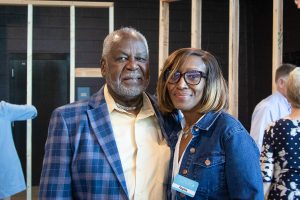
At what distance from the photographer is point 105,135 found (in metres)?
1.60

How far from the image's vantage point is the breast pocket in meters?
1.36

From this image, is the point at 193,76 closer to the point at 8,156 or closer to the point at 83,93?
the point at 8,156

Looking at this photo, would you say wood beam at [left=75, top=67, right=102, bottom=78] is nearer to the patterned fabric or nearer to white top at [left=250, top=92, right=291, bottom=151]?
white top at [left=250, top=92, right=291, bottom=151]

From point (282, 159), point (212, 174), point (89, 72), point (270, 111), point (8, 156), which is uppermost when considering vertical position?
point (89, 72)

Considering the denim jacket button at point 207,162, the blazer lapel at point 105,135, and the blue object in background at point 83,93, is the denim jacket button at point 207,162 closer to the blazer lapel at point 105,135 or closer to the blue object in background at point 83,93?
the blazer lapel at point 105,135

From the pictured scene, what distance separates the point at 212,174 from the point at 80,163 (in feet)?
1.57

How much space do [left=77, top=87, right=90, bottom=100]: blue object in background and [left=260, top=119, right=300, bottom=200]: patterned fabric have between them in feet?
12.7

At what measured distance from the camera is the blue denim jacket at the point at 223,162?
4.34ft

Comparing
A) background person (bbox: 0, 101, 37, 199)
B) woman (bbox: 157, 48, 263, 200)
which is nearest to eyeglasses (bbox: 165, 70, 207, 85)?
woman (bbox: 157, 48, 263, 200)

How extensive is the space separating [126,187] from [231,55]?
2.09 m

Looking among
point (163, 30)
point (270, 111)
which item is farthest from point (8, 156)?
point (270, 111)

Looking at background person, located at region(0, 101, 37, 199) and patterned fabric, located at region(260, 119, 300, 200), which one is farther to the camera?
background person, located at region(0, 101, 37, 199)

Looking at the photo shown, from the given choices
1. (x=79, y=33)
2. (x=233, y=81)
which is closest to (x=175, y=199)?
(x=233, y=81)

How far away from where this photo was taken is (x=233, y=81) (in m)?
3.42
